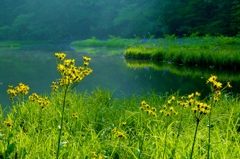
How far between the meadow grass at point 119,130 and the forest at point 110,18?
21.8m

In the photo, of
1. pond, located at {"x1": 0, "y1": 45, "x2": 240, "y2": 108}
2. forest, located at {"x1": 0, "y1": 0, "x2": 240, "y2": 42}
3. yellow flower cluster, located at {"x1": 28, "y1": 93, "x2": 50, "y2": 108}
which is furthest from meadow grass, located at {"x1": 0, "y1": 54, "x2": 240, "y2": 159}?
forest, located at {"x1": 0, "y1": 0, "x2": 240, "y2": 42}

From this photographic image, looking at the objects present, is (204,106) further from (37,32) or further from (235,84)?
(37,32)

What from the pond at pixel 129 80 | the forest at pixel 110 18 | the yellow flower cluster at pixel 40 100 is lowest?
the pond at pixel 129 80

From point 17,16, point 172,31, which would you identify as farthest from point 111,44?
point 17,16

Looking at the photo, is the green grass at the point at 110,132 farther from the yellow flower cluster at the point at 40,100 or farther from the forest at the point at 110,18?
the forest at the point at 110,18

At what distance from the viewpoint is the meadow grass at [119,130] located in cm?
226

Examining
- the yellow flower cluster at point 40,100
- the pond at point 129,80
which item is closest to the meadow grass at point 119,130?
the yellow flower cluster at point 40,100

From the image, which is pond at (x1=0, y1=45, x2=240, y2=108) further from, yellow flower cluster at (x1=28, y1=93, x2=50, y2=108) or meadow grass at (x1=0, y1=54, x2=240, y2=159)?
yellow flower cluster at (x1=28, y1=93, x2=50, y2=108)

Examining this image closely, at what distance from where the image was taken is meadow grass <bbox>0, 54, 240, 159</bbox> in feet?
7.43

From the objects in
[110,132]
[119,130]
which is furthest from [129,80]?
[119,130]

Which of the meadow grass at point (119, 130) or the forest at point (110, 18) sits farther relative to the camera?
the forest at point (110, 18)

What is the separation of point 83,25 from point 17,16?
30.1 ft

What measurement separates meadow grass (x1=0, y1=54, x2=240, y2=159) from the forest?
21798 mm

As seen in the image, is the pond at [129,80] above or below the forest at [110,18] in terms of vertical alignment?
below
